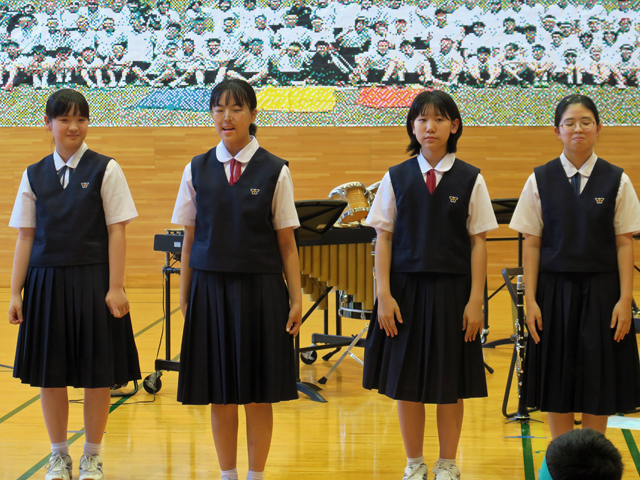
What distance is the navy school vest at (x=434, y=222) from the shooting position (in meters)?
2.21

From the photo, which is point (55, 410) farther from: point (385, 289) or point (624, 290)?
point (624, 290)

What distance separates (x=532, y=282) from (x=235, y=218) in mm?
1052

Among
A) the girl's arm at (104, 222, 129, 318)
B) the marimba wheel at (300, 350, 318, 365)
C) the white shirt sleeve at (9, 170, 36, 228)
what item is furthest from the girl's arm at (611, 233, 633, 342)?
the marimba wheel at (300, 350, 318, 365)

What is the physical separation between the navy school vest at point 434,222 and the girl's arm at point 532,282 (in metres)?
0.21

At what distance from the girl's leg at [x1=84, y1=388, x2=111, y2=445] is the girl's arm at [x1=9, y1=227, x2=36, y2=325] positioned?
39 cm

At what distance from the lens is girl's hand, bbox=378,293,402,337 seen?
2.26 metres

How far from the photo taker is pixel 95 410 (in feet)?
7.91

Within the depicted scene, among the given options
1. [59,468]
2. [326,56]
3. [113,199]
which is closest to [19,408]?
[59,468]

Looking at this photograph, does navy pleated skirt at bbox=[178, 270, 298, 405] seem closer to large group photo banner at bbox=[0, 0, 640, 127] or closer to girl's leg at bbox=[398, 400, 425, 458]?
girl's leg at bbox=[398, 400, 425, 458]

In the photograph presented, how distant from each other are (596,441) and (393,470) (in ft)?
5.44

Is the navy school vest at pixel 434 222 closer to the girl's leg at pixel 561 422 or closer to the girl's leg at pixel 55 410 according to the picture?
the girl's leg at pixel 561 422

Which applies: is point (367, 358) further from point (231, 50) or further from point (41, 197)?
point (231, 50)

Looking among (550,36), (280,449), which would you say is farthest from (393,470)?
(550,36)

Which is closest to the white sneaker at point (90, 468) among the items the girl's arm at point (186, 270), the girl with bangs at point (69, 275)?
the girl with bangs at point (69, 275)
